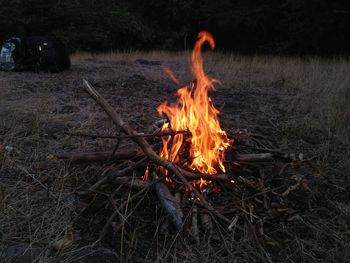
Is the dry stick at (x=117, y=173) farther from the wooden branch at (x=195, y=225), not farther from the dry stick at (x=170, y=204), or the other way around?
the wooden branch at (x=195, y=225)

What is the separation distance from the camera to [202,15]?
17781mm

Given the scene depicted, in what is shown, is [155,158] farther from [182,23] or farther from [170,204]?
[182,23]

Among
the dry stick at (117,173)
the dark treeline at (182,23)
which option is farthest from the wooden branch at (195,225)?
the dark treeline at (182,23)

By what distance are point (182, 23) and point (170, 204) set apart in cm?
1681

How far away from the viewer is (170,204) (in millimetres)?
2486

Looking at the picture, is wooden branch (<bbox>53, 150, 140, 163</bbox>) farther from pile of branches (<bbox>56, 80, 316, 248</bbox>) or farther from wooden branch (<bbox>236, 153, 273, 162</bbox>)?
wooden branch (<bbox>236, 153, 273, 162</bbox>)

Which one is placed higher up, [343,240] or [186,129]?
[186,129]

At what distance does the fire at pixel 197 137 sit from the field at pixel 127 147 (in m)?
0.42

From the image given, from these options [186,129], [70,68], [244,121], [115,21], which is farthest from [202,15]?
[186,129]

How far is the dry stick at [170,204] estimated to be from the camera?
2.43 meters

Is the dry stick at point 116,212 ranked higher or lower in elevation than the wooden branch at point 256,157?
lower

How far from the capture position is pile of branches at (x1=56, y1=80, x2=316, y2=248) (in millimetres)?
2469

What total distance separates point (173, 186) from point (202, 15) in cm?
1610

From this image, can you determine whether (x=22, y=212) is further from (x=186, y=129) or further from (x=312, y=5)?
(x=312, y=5)
